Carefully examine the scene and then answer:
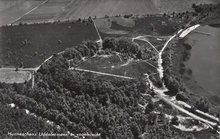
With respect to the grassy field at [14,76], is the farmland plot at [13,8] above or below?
above

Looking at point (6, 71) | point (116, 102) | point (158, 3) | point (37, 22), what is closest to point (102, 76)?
point (116, 102)

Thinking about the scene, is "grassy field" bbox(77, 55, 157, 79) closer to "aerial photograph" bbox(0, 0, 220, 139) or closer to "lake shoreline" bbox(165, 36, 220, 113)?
"aerial photograph" bbox(0, 0, 220, 139)

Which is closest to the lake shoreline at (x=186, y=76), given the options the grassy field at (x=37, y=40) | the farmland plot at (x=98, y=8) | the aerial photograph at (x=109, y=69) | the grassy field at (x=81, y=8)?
the aerial photograph at (x=109, y=69)

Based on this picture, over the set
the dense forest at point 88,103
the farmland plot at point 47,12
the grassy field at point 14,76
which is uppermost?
the farmland plot at point 47,12

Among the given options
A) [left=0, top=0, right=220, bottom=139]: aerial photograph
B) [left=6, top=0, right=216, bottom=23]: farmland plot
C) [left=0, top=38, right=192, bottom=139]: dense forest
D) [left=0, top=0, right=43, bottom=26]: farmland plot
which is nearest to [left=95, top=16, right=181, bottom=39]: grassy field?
[left=0, top=0, right=220, bottom=139]: aerial photograph

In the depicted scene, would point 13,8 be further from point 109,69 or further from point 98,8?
point 109,69

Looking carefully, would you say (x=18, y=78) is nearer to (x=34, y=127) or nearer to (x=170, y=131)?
(x=34, y=127)

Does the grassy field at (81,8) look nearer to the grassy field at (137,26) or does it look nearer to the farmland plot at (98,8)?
the farmland plot at (98,8)
